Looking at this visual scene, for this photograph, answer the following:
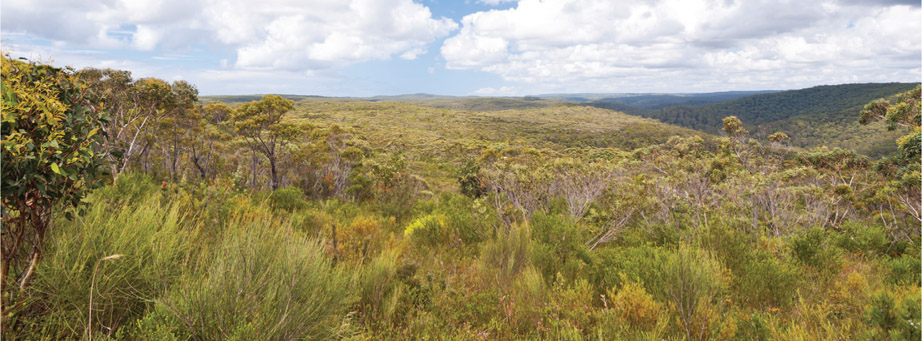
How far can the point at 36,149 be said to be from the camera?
2.00 metres

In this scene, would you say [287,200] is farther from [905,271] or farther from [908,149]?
[908,149]

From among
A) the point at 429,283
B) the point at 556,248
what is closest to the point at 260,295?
the point at 429,283

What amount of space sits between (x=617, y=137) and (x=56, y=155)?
259 feet

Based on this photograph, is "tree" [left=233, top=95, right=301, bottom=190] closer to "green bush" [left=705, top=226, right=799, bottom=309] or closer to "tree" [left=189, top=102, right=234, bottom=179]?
"tree" [left=189, top=102, right=234, bottom=179]

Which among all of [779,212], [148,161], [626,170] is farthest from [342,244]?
[148,161]

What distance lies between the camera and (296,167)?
19.2 m

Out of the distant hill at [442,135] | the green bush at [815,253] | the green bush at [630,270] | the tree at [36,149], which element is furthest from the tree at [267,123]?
the distant hill at [442,135]

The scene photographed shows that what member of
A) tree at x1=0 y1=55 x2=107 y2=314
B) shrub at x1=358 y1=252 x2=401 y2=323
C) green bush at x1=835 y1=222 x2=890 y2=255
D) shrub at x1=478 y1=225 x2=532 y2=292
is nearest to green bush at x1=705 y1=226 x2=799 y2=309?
shrub at x1=478 y1=225 x2=532 y2=292

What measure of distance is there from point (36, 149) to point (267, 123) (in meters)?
14.3

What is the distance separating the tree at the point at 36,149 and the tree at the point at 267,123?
1280 cm

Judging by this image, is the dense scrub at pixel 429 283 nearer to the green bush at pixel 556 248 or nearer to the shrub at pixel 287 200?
the green bush at pixel 556 248

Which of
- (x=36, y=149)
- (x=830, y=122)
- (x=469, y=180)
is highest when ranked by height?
(x=36, y=149)

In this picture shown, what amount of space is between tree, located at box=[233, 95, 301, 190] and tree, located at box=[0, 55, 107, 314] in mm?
12802

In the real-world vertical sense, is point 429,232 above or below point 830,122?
below
